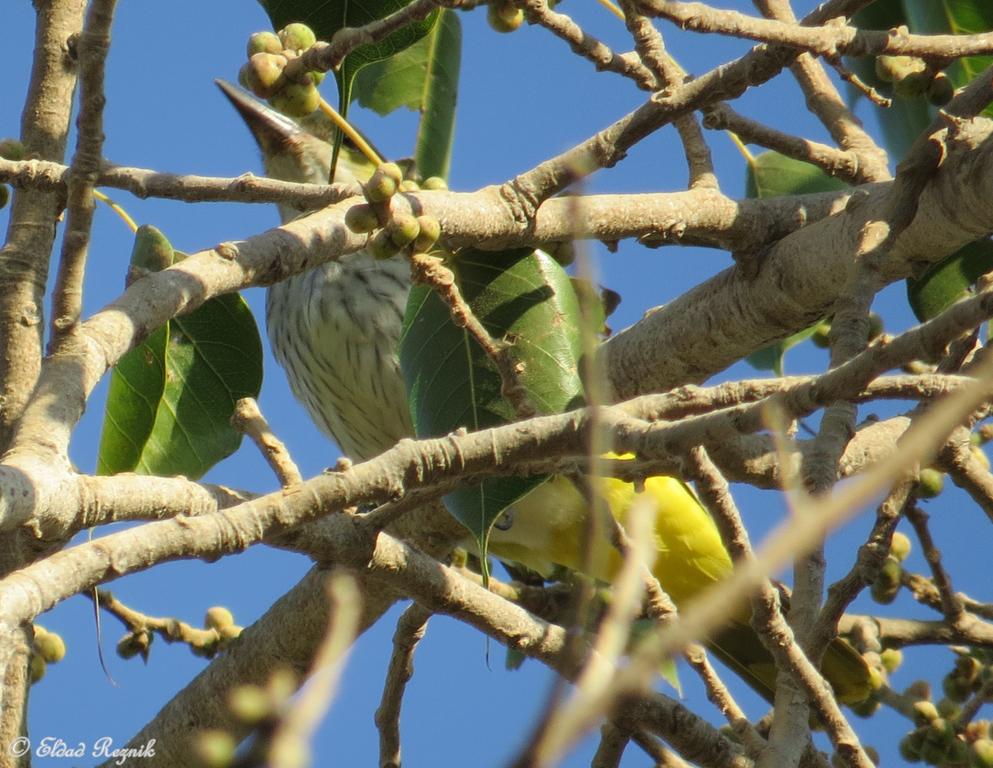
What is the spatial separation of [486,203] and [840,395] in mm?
921

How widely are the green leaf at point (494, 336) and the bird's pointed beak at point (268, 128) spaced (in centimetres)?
202

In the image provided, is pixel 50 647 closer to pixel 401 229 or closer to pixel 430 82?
pixel 430 82

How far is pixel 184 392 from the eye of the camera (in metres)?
2.71

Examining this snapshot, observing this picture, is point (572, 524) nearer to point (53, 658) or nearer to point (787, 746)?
point (53, 658)

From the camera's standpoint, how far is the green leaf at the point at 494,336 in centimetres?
218

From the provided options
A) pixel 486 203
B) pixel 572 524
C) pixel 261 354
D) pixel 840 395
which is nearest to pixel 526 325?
pixel 486 203

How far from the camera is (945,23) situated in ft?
9.64

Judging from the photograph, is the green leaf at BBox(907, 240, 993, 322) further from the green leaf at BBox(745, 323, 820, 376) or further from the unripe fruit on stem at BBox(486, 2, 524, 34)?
the unripe fruit on stem at BBox(486, 2, 524, 34)

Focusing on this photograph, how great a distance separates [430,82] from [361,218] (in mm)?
1744

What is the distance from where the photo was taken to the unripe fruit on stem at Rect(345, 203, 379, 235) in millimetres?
1640

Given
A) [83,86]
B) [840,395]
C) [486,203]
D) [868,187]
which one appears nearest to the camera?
[840,395]

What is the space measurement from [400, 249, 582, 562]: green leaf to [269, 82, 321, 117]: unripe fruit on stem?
657 mm

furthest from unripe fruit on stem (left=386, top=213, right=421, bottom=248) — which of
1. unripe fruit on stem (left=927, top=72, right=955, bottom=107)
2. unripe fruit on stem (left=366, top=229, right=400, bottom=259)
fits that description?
unripe fruit on stem (left=927, top=72, right=955, bottom=107)

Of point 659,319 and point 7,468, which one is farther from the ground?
point 659,319
